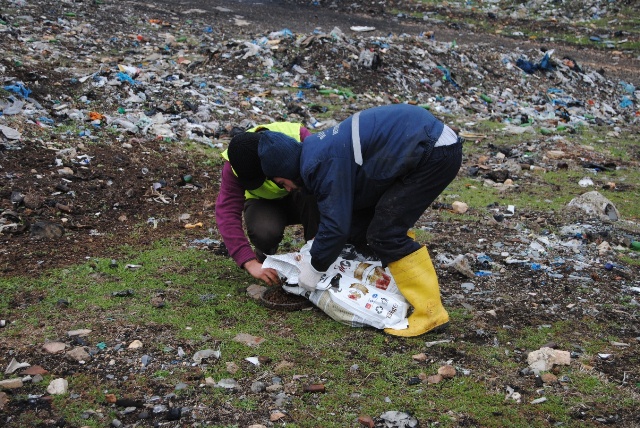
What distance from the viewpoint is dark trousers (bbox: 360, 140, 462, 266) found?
3463mm

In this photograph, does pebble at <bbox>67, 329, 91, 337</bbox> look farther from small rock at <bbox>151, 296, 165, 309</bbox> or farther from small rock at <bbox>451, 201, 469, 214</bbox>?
small rock at <bbox>451, 201, 469, 214</bbox>

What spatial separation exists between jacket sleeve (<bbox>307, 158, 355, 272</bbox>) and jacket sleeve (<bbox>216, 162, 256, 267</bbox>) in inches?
28.8

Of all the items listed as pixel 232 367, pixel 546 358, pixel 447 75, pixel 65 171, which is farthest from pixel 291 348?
pixel 447 75

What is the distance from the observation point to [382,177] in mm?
3430

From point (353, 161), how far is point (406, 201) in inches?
14.9

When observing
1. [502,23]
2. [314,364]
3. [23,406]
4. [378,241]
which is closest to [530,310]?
[378,241]

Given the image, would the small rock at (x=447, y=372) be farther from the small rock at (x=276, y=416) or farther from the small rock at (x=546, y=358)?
the small rock at (x=276, y=416)

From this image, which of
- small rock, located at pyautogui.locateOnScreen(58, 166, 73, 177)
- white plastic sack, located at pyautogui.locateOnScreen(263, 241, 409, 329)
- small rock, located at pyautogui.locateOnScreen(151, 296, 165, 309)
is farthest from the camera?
small rock, located at pyautogui.locateOnScreen(58, 166, 73, 177)

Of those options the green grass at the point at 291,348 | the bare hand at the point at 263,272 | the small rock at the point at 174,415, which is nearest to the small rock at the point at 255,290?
the green grass at the point at 291,348

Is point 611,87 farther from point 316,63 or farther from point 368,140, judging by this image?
point 368,140

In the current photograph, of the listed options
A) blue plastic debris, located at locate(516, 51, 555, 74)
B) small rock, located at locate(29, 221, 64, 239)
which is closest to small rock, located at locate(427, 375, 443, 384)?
small rock, located at locate(29, 221, 64, 239)

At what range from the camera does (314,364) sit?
334 cm

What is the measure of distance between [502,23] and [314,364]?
14825 mm

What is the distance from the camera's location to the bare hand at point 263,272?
12.7ft
